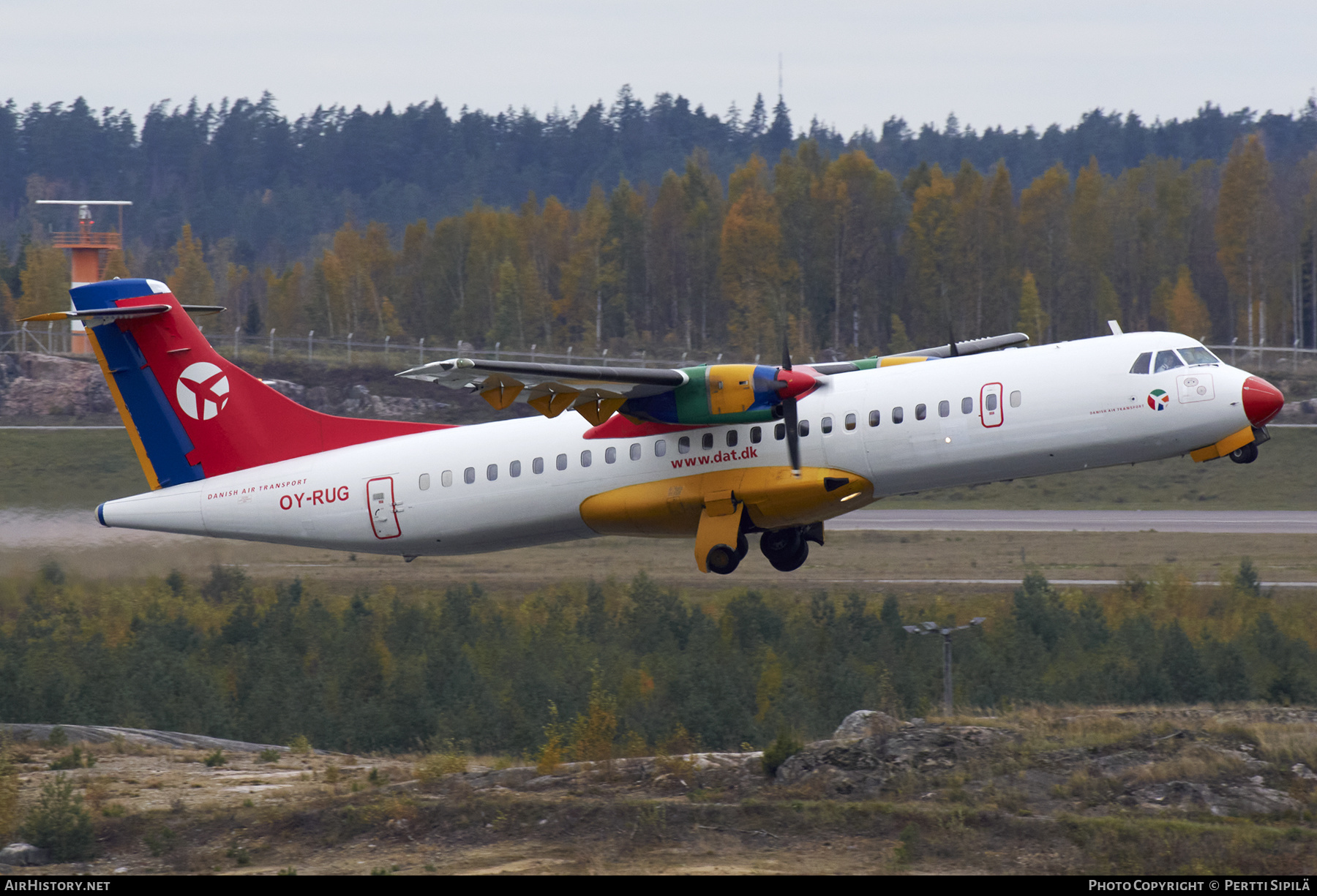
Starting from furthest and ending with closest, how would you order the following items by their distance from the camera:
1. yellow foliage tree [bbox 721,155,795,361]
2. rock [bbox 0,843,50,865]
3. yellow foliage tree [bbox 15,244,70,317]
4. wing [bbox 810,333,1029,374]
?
yellow foliage tree [bbox 15,244,70,317] → yellow foliage tree [bbox 721,155,795,361] → wing [bbox 810,333,1029,374] → rock [bbox 0,843,50,865]

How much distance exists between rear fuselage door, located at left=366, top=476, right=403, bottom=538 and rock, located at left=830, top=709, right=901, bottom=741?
27.6 feet

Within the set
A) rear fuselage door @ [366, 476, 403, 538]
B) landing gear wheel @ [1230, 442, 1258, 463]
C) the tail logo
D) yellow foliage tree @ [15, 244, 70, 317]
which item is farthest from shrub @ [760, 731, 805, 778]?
yellow foliage tree @ [15, 244, 70, 317]

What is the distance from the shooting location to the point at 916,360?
22.8 m

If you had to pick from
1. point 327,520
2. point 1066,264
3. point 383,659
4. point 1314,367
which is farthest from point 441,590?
point 1066,264

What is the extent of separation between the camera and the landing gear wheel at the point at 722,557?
21875mm

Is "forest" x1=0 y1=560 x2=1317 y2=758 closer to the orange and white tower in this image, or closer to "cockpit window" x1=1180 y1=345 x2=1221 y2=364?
"cockpit window" x1=1180 y1=345 x2=1221 y2=364

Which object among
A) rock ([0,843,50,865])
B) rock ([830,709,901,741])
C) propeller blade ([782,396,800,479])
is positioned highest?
propeller blade ([782,396,800,479])

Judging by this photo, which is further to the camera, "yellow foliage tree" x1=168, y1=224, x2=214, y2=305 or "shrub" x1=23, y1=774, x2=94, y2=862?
"yellow foliage tree" x1=168, y1=224, x2=214, y2=305

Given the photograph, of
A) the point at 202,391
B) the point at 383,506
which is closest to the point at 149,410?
the point at 202,391

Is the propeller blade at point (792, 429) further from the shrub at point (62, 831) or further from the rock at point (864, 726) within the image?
the shrub at point (62, 831)

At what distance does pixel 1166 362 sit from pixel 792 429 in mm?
5707

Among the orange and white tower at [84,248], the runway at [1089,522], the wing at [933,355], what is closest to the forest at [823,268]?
the orange and white tower at [84,248]

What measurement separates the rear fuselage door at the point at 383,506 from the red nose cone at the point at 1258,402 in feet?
45.4

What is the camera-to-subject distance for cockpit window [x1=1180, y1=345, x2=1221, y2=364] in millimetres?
20500
